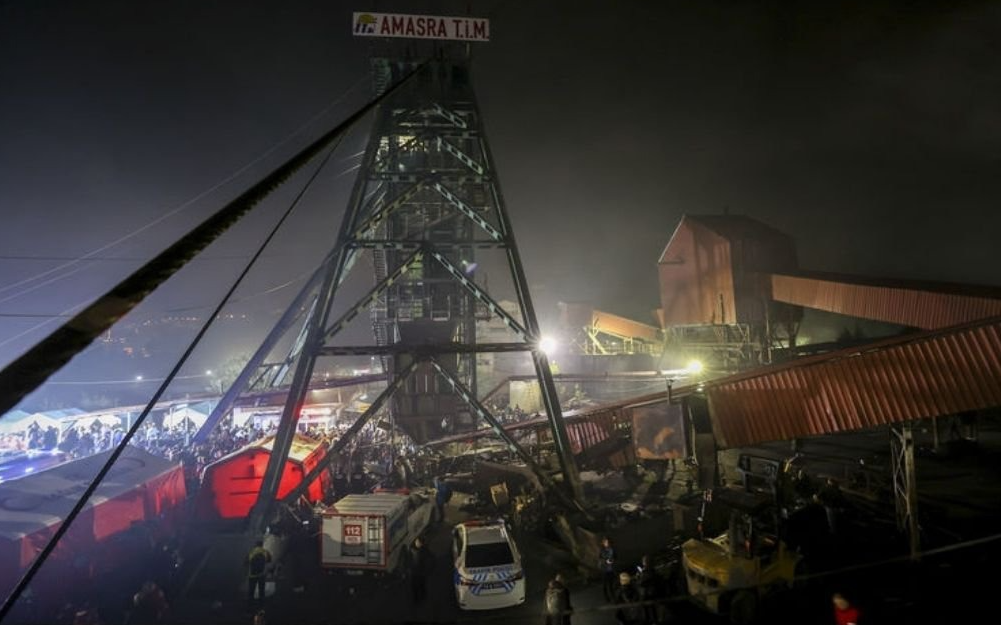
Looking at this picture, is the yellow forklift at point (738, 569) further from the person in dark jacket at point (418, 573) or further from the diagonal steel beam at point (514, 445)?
the person in dark jacket at point (418, 573)

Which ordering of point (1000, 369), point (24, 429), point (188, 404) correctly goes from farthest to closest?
1. point (188, 404)
2. point (24, 429)
3. point (1000, 369)

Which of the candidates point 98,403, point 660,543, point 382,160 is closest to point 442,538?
point 660,543

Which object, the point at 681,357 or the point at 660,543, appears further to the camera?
the point at 681,357

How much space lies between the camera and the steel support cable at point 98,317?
1.51 meters

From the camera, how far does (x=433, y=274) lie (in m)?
23.0

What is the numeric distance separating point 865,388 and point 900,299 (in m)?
10.2

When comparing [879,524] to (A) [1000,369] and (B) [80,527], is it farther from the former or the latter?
(B) [80,527]

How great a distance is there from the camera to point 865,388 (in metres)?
11.2

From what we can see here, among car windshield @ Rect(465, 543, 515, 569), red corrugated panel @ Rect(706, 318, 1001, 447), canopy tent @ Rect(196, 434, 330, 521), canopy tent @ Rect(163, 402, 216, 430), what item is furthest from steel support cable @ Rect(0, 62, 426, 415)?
canopy tent @ Rect(163, 402, 216, 430)

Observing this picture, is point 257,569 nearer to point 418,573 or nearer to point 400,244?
point 418,573

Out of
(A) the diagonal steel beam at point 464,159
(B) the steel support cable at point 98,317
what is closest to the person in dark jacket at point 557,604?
(B) the steel support cable at point 98,317

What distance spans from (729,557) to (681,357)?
2791 centimetres

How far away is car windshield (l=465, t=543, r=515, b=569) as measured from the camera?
11.0 metres

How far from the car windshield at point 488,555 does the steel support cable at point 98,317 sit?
1057 cm
